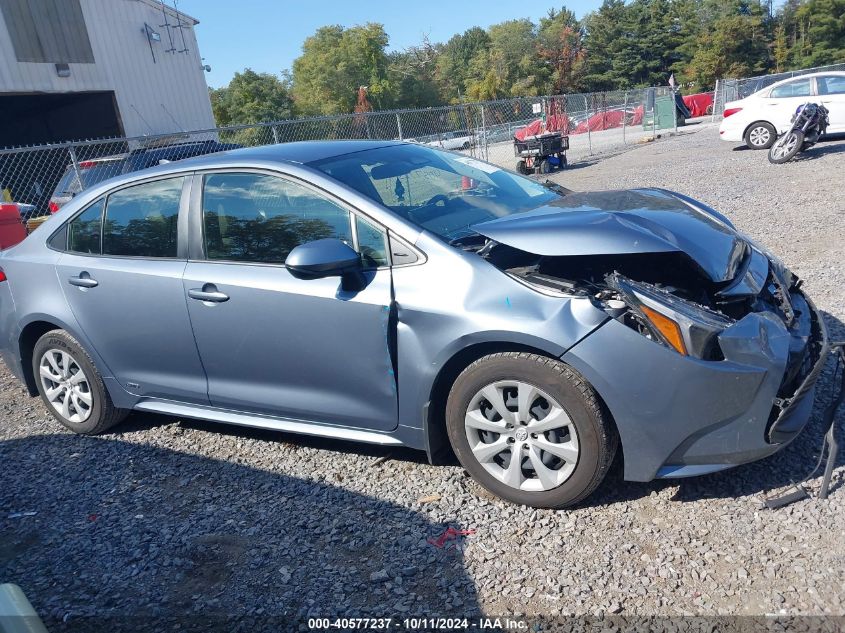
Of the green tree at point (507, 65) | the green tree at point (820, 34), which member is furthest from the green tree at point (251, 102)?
the green tree at point (820, 34)

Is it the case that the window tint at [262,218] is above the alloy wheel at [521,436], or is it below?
above

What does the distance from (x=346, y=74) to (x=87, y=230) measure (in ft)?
254

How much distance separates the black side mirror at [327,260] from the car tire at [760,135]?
15707mm

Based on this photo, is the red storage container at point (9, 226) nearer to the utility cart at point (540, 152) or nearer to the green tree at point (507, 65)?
the utility cart at point (540, 152)

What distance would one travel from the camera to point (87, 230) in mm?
4359

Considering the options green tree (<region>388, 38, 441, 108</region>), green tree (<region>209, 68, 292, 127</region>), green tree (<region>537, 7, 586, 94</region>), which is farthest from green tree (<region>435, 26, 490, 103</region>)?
green tree (<region>209, 68, 292, 127</region>)

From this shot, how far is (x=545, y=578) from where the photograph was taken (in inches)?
107

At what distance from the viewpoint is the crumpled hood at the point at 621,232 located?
306cm

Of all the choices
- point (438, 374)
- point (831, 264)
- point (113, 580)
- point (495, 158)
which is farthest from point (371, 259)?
point (495, 158)

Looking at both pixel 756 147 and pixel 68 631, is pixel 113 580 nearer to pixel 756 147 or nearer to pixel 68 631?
pixel 68 631

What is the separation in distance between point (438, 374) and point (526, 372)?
17.1 inches

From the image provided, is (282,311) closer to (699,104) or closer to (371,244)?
(371,244)

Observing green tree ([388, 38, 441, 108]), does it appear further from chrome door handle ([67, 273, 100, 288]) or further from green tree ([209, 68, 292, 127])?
chrome door handle ([67, 273, 100, 288])

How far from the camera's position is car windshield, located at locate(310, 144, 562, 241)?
3535 mm
